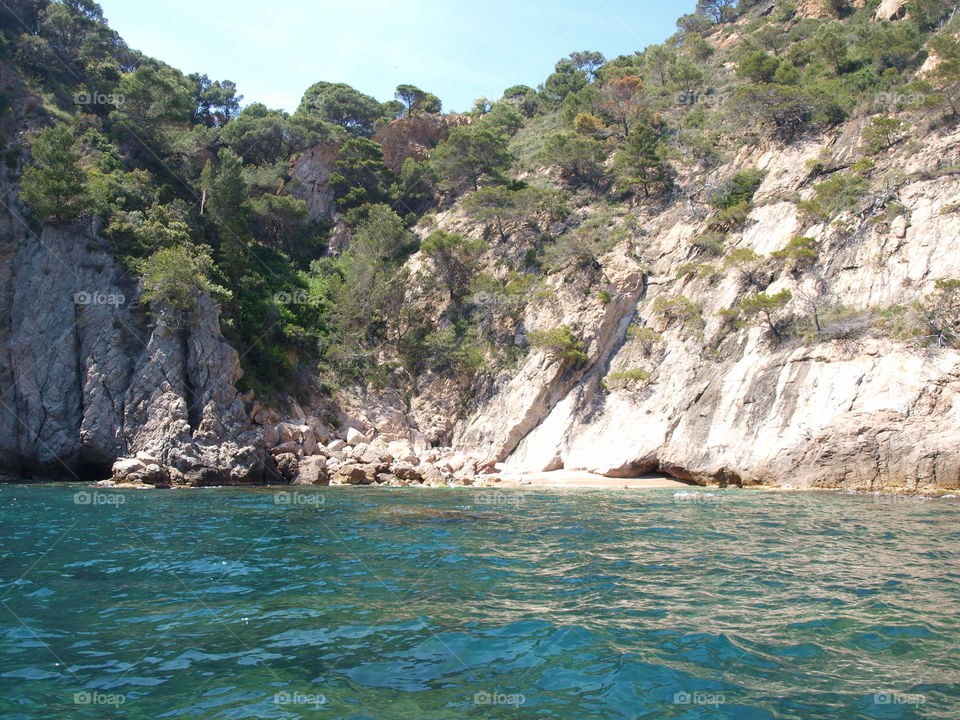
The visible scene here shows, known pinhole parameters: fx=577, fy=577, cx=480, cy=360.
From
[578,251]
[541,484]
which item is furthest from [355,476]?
[578,251]

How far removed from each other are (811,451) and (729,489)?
3006 mm

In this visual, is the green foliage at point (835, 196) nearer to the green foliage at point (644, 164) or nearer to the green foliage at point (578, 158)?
the green foliage at point (644, 164)

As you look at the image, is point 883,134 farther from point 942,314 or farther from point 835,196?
point 942,314

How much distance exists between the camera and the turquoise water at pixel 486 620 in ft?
15.7

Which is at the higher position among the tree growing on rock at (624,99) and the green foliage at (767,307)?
the tree growing on rock at (624,99)

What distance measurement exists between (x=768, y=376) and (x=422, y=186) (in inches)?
1404

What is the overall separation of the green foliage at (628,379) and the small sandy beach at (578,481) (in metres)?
5.14

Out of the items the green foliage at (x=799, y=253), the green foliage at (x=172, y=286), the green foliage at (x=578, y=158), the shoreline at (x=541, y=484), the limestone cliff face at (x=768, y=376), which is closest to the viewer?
the limestone cliff face at (x=768, y=376)

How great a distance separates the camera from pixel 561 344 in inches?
1208

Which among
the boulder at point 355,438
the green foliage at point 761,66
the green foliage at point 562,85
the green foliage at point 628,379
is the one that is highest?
the green foliage at point 562,85

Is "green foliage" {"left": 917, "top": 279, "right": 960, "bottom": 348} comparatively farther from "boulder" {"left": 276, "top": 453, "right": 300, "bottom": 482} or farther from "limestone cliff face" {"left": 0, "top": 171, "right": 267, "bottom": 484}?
"limestone cliff face" {"left": 0, "top": 171, "right": 267, "bottom": 484}

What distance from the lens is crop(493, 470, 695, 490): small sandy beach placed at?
2295cm

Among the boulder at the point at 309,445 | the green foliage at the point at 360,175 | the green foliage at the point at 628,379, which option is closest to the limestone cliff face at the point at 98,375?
the boulder at the point at 309,445

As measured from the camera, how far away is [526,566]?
943 cm
